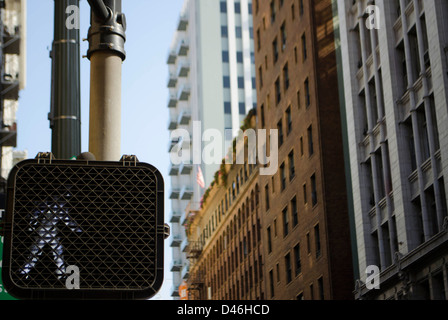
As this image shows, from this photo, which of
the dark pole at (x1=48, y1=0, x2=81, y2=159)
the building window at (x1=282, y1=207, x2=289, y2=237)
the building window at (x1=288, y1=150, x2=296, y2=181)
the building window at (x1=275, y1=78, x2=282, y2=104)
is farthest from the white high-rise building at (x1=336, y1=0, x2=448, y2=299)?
the dark pole at (x1=48, y1=0, x2=81, y2=159)

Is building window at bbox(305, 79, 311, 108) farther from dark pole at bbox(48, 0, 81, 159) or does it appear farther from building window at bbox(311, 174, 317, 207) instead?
dark pole at bbox(48, 0, 81, 159)

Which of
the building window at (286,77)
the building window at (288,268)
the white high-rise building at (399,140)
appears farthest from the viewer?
the building window at (286,77)

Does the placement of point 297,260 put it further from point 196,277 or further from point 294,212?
point 196,277

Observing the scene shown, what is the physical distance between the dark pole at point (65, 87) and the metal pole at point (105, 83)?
1.57m

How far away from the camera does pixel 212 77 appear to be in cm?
12850

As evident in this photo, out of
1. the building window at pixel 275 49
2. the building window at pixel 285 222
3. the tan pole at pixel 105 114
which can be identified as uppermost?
the building window at pixel 275 49

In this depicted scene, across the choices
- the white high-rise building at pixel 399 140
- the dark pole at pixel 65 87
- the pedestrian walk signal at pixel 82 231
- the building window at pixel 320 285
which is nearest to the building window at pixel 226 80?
the building window at pixel 320 285

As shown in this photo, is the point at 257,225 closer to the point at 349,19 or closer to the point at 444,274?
the point at 349,19

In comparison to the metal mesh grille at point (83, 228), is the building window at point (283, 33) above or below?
above

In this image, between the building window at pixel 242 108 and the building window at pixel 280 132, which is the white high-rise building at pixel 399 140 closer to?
the building window at pixel 280 132

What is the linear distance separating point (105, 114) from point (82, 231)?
82 centimetres

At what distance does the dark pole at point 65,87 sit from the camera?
6391 millimetres

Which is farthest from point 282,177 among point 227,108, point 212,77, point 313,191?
point 212,77

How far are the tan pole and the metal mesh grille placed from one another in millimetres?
430
